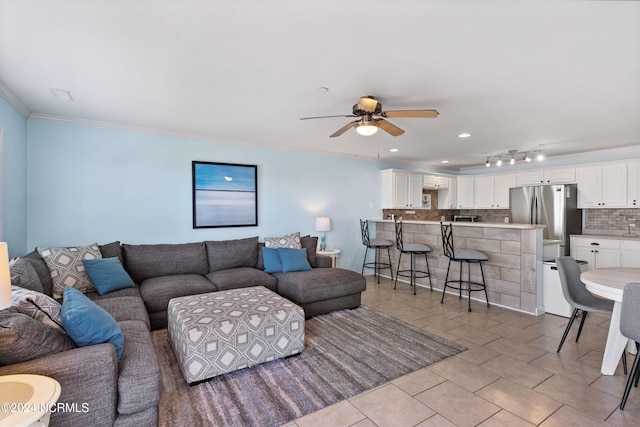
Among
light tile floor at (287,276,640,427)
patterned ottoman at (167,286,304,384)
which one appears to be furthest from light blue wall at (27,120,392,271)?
light tile floor at (287,276,640,427)

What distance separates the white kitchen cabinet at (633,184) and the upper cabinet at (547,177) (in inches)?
28.2

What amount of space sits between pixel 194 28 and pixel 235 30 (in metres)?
0.24

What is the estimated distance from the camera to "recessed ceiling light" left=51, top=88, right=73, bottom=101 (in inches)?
109

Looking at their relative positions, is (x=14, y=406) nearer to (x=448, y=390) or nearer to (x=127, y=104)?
(x=448, y=390)

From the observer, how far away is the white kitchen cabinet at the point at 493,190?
6477 millimetres

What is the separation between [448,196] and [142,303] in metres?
6.54

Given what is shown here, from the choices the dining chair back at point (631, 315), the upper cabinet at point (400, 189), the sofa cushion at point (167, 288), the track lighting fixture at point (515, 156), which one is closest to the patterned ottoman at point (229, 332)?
the sofa cushion at point (167, 288)

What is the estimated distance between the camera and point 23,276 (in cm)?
236

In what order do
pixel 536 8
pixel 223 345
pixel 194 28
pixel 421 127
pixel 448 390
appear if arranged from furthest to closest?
pixel 421 127 < pixel 223 345 < pixel 448 390 < pixel 194 28 < pixel 536 8

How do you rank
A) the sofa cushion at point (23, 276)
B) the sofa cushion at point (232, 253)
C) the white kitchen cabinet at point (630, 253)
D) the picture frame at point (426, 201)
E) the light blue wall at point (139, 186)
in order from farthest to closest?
the picture frame at point (426, 201) < the white kitchen cabinet at point (630, 253) < the sofa cushion at point (232, 253) < the light blue wall at point (139, 186) < the sofa cushion at point (23, 276)

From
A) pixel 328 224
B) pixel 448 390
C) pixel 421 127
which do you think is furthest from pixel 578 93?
pixel 328 224

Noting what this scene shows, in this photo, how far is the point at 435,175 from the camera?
6.95 m

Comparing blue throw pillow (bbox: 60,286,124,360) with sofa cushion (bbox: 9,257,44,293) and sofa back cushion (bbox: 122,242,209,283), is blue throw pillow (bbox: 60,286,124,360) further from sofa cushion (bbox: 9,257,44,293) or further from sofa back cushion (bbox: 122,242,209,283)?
sofa back cushion (bbox: 122,242,209,283)

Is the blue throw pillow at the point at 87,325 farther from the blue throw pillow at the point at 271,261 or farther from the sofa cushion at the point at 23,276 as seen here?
the blue throw pillow at the point at 271,261
